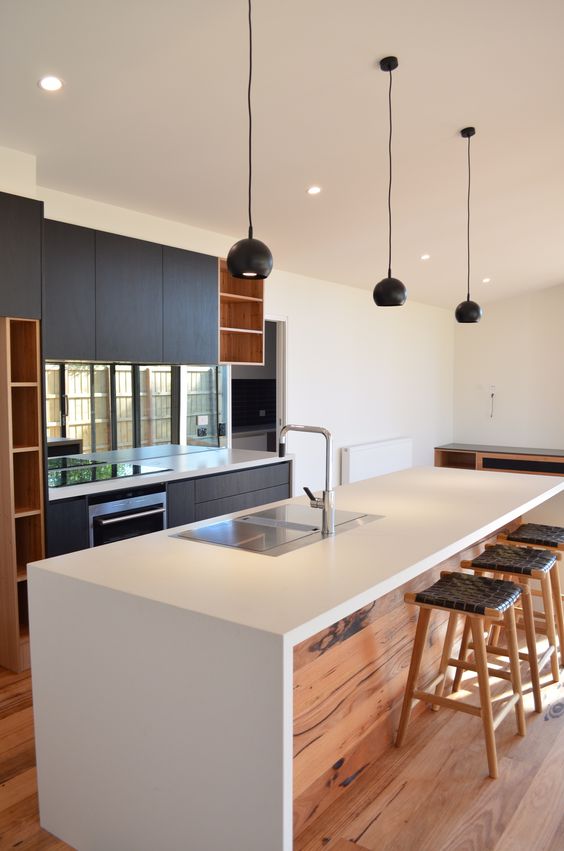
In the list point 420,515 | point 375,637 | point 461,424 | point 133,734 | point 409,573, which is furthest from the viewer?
point 461,424

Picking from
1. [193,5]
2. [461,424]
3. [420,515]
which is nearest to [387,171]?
[193,5]

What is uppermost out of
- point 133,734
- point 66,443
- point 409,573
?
point 66,443

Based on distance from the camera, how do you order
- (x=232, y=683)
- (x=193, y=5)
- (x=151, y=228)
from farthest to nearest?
(x=151, y=228)
(x=193, y=5)
(x=232, y=683)

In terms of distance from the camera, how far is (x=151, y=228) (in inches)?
173

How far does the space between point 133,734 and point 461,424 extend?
26.7ft

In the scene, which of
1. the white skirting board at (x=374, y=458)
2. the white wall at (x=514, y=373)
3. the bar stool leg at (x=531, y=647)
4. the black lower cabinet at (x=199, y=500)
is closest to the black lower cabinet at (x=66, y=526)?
the black lower cabinet at (x=199, y=500)

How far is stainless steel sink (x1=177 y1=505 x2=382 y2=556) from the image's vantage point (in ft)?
7.39

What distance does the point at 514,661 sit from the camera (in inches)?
103

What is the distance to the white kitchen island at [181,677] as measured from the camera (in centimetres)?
153

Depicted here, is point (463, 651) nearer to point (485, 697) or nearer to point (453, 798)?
point (485, 697)

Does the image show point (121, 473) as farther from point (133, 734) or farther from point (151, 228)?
point (133, 734)

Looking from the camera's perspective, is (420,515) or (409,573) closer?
(409,573)

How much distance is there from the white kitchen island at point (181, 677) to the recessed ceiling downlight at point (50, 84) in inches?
72.9

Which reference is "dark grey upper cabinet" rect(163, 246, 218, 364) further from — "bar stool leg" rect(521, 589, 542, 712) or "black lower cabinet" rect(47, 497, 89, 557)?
"bar stool leg" rect(521, 589, 542, 712)
